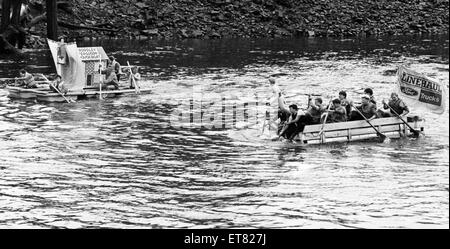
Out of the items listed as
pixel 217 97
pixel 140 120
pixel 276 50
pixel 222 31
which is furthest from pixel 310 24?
pixel 140 120

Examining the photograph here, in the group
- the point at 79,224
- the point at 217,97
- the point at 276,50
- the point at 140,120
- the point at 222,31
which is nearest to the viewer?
the point at 79,224

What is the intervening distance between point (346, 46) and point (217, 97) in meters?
29.0

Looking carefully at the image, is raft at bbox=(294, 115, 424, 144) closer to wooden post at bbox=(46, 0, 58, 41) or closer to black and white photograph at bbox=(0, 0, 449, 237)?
black and white photograph at bbox=(0, 0, 449, 237)

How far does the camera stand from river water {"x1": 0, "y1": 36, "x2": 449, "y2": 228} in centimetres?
2192

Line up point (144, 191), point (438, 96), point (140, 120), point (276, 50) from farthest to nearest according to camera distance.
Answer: point (276, 50) < point (140, 120) < point (438, 96) < point (144, 191)

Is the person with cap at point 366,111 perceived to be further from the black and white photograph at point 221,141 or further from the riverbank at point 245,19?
the riverbank at point 245,19

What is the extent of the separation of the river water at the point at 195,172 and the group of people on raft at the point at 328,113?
2.62ft

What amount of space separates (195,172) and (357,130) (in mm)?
7607

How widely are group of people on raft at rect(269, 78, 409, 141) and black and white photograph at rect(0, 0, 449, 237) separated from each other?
6 cm

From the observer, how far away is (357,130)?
31.4 meters

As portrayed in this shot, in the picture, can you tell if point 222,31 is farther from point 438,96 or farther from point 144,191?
point 144,191

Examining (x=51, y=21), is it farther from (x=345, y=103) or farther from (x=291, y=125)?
(x=345, y=103)

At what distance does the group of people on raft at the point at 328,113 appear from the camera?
102 feet
